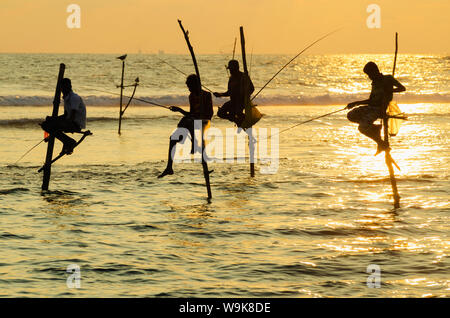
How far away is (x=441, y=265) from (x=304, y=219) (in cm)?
277

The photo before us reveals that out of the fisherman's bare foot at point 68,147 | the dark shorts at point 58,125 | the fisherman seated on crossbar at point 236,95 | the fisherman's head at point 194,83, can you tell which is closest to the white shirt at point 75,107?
the dark shorts at point 58,125

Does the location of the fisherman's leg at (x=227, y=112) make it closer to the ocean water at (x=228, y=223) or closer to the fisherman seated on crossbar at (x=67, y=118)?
the ocean water at (x=228, y=223)

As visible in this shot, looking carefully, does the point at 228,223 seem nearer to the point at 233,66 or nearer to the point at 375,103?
the point at 375,103

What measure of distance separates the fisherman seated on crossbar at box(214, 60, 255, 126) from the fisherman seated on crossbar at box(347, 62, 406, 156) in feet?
11.1

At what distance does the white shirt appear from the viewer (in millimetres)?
12414

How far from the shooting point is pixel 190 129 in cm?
1241

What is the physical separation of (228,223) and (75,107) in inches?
144

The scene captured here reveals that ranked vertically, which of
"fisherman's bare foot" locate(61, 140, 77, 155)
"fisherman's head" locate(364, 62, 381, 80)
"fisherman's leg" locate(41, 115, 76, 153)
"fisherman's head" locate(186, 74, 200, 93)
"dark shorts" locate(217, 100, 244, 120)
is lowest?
"fisherman's bare foot" locate(61, 140, 77, 155)

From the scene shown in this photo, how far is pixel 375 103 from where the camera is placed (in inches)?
428

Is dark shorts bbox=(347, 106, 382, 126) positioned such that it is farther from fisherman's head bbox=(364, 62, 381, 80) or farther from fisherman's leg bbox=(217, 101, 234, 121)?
fisherman's leg bbox=(217, 101, 234, 121)

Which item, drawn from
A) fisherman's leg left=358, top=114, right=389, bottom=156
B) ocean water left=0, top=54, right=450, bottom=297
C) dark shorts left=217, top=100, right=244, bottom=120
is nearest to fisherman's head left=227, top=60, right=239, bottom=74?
dark shorts left=217, top=100, right=244, bottom=120

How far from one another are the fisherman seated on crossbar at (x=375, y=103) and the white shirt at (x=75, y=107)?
14.6ft
